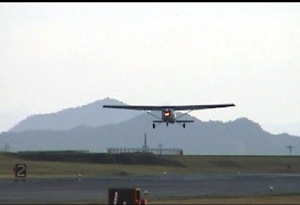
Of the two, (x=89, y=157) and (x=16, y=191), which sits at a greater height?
(x=89, y=157)

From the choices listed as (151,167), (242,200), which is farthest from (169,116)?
(242,200)

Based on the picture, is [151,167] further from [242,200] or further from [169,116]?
[242,200]

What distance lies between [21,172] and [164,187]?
17.8m

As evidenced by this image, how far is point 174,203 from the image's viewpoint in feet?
140

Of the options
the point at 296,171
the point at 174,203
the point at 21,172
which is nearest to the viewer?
the point at 174,203

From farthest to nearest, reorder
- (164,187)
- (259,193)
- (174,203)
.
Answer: (164,187)
(259,193)
(174,203)

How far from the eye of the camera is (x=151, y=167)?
110 m

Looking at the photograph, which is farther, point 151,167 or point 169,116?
point 151,167

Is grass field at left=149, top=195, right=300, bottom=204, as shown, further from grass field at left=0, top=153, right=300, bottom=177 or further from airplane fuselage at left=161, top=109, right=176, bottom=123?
airplane fuselage at left=161, top=109, right=176, bottom=123

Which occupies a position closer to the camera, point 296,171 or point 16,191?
point 16,191

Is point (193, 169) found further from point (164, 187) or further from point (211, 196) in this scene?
point (211, 196)

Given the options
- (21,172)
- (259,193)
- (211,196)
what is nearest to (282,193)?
(259,193)

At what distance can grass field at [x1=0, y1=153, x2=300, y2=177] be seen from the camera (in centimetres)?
9338

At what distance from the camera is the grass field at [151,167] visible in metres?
93.4
